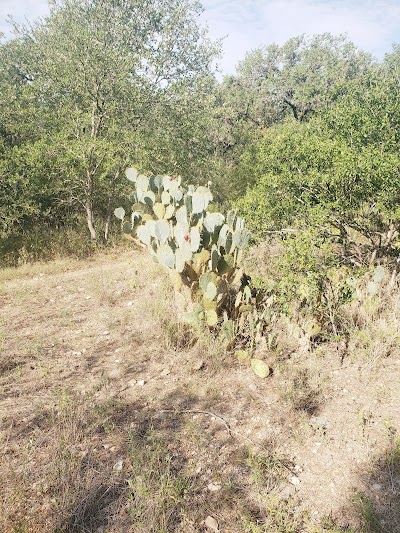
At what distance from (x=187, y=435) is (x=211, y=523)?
0.83 meters

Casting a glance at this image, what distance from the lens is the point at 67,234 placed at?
33.9 ft

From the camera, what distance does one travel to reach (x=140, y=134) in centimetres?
1006

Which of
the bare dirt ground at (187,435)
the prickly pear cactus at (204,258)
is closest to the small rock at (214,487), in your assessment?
the bare dirt ground at (187,435)

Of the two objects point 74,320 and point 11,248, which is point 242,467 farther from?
point 11,248

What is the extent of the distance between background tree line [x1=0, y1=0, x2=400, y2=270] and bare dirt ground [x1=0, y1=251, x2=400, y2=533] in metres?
2.30

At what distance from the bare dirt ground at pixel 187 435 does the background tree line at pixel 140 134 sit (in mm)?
2302

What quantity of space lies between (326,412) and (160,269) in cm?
465

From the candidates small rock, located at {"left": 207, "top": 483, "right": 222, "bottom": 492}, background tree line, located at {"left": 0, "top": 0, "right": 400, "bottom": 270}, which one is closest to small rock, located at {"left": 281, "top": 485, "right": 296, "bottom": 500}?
small rock, located at {"left": 207, "top": 483, "right": 222, "bottom": 492}

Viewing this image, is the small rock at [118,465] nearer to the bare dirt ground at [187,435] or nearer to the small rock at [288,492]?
the bare dirt ground at [187,435]

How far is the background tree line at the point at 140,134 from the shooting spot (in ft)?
18.4

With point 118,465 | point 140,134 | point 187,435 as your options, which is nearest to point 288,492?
point 187,435

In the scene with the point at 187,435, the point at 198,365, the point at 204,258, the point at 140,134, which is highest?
the point at 140,134

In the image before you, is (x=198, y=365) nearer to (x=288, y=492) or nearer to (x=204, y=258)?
(x=204, y=258)

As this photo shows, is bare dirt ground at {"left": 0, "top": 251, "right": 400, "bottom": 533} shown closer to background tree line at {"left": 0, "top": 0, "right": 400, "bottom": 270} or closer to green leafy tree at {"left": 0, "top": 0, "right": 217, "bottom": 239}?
background tree line at {"left": 0, "top": 0, "right": 400, "bottom": 270}
